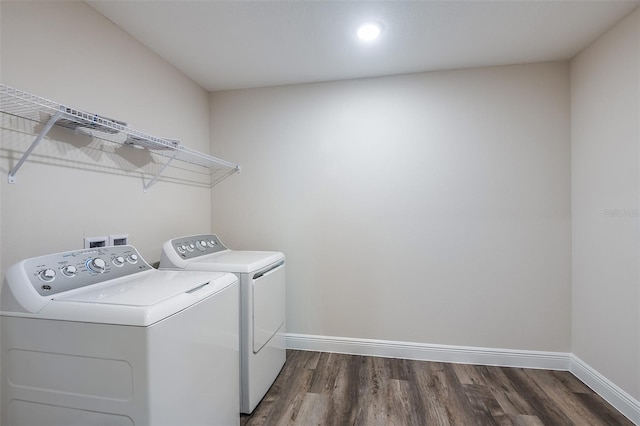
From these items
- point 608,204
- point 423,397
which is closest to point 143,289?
point 423,397

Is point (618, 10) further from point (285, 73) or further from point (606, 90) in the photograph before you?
point (285, 73)

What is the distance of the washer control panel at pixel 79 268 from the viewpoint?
1.11 m

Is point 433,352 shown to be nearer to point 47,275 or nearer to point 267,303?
point 267,303

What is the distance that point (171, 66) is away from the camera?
218cm

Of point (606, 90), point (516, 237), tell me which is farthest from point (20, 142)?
point (606, 90)

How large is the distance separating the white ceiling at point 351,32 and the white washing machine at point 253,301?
129cm

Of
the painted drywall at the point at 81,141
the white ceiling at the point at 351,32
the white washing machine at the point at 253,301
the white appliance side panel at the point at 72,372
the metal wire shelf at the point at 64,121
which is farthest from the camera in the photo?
the white washing machine at the point at 253,301

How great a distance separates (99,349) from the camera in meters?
0.97

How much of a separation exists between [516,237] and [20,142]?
→ 2.94m

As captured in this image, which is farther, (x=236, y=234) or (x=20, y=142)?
(x=236, y=234)

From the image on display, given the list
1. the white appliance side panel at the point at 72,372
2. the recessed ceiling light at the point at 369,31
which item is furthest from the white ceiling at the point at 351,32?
the white appliance side panel at the point at 72,372

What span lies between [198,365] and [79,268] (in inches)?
26.1

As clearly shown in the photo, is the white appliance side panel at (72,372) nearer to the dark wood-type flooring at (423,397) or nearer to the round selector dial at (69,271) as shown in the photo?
the round selector dial at (69,271)

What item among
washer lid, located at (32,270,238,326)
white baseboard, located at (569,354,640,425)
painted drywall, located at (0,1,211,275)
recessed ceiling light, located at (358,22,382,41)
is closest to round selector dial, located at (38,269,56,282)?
washer lid, located at (32,270,238,326)
